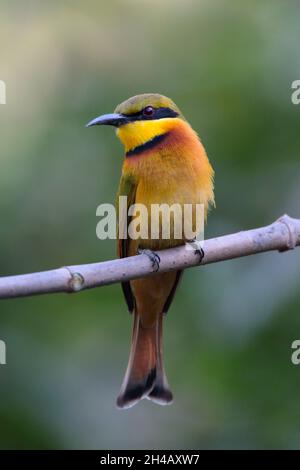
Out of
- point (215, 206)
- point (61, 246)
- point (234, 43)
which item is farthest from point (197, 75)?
point (61, 246)

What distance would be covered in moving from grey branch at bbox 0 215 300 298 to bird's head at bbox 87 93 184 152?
0.38 m

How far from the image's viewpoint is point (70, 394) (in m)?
2.35

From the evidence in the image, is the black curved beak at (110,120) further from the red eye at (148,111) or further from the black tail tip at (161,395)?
the black tail tip at (161,395)

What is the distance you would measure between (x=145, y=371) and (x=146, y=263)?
849 millimetres

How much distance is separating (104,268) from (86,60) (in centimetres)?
128

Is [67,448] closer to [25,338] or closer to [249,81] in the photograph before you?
[25,338]

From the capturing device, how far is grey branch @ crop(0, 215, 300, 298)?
1.61m

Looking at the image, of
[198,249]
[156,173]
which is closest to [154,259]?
[198,249]

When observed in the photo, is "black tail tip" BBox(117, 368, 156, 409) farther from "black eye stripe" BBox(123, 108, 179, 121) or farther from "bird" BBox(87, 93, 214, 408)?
"black eye stripe" BBox(123, 108, 179, 121)

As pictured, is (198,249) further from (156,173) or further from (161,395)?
(161,395)

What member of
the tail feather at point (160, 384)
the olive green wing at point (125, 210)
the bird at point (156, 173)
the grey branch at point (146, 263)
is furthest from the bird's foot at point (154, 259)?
the tail feather at point (160, 384)

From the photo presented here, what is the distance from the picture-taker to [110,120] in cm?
252

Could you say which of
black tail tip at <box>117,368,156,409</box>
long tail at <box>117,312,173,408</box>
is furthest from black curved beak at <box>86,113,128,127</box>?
black tail tip at <box>117,368,156,409</box>

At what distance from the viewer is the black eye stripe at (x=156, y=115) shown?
2.60 metres
